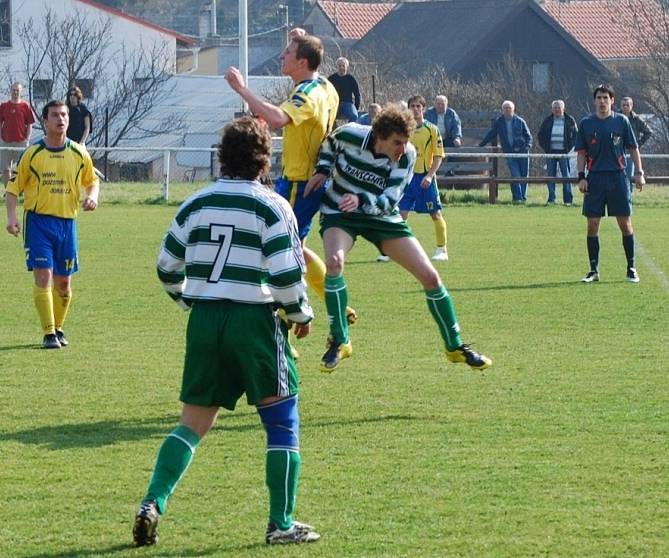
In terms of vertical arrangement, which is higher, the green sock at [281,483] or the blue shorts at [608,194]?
the blue shorts at [608,194]

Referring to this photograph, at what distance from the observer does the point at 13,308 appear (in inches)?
500

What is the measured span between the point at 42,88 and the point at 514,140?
815 inches

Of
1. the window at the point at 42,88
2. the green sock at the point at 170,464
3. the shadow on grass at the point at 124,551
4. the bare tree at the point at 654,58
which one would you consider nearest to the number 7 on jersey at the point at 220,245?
the green sock at the point at 170,464

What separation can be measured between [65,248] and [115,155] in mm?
33813

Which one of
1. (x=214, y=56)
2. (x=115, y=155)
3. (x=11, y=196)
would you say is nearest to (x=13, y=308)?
(x=11, y=196)

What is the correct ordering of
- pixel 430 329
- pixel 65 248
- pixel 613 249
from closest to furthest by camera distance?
pixel 65 248 < pixel 430 329 < pixel 613 249

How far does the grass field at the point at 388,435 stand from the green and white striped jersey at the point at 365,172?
1.19 meters

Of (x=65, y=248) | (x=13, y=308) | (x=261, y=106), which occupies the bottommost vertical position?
(x=13, y=308)

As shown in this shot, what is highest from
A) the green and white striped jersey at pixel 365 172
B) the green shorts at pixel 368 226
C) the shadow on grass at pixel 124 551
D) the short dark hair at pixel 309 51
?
the short dark hair at pixel 309 51

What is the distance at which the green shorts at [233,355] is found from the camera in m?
5.23

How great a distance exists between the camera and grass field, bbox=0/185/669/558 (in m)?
5.52

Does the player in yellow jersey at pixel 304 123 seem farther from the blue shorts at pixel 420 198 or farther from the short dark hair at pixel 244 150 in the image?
the blue shorts at pixel 420 198

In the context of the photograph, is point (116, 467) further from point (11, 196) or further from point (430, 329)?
point (430, 329)

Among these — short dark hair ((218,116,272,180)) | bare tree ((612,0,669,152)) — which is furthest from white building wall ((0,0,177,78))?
short dark hair ((218,116,272,180))
